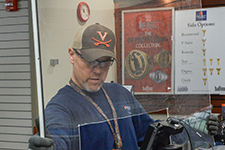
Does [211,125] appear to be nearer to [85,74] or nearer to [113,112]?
[113,112]

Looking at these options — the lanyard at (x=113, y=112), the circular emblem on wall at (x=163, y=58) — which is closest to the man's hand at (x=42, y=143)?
the lanyard at (x=113, y=112)

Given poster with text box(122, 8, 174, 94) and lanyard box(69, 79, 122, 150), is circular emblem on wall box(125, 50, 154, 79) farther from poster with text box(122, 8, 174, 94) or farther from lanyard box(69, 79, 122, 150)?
lanyard box(69, 79, 122, 150)

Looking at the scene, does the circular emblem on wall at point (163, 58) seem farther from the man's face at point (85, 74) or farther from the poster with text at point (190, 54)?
the man's face at point (85, 74)

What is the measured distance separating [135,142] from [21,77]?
154 inches

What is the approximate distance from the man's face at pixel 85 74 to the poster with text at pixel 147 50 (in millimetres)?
127

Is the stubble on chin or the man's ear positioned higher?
the man's ear

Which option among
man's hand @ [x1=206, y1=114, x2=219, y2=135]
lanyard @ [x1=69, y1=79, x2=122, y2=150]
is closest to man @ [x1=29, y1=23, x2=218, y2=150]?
lanyard @ [x1=69, y1=79, x2=122, y2=150]

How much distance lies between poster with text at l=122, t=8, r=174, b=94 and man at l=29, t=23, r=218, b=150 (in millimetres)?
93

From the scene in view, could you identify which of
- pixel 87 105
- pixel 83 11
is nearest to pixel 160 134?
pixel 87 105

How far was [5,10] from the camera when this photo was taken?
4.88 m

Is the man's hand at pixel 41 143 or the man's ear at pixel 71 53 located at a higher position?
the man's ear at pixel 71 53

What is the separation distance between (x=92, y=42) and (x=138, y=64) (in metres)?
0.26

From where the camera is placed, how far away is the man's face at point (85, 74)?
1.17 m

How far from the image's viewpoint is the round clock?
3.87ft
